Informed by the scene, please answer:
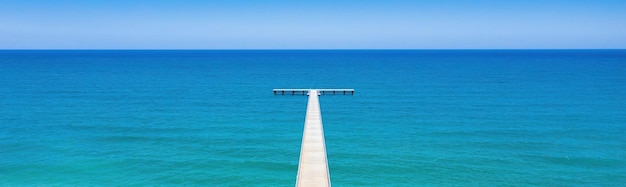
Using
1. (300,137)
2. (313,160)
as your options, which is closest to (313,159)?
(313,160)

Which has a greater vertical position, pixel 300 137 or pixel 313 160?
pixel 300 137

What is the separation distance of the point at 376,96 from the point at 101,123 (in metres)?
34.9

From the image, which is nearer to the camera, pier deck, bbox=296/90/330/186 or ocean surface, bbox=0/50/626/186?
pier deck, bbox=296/90/330/186

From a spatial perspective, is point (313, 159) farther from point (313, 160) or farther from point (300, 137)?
point (300, 137)

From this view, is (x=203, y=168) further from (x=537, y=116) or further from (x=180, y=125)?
(x=537, y=116)

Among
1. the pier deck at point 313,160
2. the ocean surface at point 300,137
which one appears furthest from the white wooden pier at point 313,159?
the ocean surface at point 300,137

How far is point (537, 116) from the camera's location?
48969 millimetres

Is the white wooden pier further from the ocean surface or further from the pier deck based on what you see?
the ocean surface

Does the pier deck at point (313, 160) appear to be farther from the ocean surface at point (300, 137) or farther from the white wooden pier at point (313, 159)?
the ocean surface at point (300, 137)

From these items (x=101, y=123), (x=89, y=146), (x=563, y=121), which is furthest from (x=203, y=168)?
(x=563, y=121)

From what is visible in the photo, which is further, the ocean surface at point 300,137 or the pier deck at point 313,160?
the ocean surface at point 300,137

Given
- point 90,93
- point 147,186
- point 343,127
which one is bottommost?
point 147,186

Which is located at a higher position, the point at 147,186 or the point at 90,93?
the point at 90,93

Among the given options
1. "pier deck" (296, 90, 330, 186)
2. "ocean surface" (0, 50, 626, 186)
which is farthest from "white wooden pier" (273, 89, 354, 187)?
"ocean surface" (0, 50, 626, 186)
